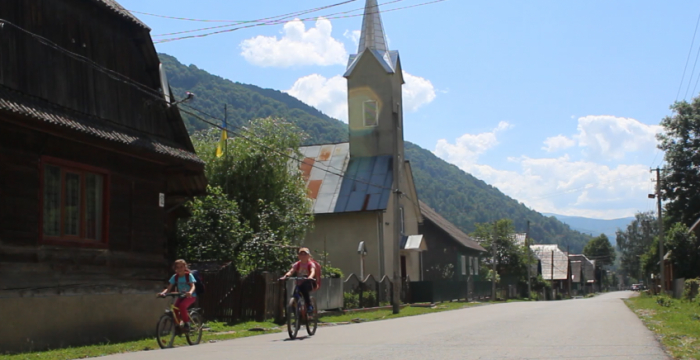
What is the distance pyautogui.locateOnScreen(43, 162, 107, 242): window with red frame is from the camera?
1393 centimetres

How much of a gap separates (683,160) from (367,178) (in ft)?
94.6

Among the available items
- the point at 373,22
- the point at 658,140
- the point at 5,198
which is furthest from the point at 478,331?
the point at 658,140

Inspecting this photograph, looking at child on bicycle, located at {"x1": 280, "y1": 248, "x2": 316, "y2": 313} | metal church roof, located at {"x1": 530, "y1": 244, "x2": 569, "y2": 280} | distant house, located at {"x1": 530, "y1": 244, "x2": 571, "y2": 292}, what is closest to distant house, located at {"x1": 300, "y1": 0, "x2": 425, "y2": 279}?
child on bicycle, located at {"x1": 280, "y1": 248, "x2": 316, "y2": 313}

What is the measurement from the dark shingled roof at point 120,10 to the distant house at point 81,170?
1.6 inches

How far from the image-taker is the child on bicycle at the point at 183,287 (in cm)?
1377

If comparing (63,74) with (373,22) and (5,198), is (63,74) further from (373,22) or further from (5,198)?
(373,22)

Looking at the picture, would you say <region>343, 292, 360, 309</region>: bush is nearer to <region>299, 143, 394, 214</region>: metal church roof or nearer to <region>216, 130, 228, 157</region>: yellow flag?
<region>216, 130, 228, 157</region>: yellow flag

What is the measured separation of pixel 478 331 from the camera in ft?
50.2

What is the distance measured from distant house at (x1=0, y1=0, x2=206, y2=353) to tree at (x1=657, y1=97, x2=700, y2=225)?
46576mm

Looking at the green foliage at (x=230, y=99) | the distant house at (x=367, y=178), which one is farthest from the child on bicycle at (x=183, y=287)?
the green foliage at (x=230, y=99)

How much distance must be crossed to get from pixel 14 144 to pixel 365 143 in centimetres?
2858

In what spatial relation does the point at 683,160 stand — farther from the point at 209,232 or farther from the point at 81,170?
the point at 81,170

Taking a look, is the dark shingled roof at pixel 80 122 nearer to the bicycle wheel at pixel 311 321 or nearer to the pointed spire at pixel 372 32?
the bicycle wheel at pixel 311 321

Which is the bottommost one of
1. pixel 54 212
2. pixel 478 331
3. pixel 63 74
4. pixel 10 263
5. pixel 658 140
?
pixel 478 331
